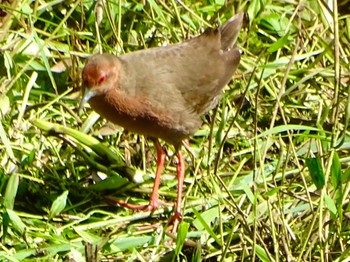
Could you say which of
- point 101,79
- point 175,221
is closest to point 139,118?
point 101,79

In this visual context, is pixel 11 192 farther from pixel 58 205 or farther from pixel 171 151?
pixel 171 151

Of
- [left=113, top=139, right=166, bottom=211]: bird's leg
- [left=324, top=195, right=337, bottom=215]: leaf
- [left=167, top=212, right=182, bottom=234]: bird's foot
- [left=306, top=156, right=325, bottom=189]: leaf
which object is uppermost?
[left=306, top=156, right=325, bottom=189]: leaf

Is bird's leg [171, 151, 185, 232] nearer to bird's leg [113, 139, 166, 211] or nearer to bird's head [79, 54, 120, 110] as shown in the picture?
bird's leg [113, 139, 166, 211]

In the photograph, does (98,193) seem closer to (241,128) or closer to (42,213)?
(42,213)

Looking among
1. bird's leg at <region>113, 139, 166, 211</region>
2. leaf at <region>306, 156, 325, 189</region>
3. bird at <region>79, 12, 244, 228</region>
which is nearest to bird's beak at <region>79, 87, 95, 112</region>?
bird at <region>79, 12, 244, 228</region>

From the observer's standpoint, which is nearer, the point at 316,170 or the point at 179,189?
the point at 316,170

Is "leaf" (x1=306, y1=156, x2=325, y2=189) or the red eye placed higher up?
the red eye
